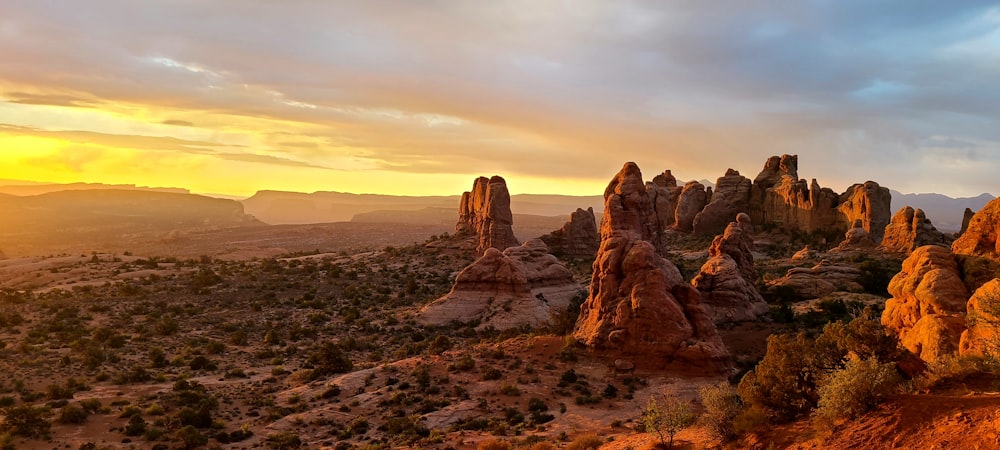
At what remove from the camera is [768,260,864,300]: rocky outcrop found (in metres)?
43.1

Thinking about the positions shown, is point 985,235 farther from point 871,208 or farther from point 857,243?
point 871,208

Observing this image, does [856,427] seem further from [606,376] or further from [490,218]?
[490,218]

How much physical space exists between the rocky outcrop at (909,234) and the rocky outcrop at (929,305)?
134 feet

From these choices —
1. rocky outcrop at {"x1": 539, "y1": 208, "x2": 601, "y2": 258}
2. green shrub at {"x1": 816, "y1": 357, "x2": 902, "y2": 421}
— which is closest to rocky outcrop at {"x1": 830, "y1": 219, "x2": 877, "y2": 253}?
rocky outcrop at {"x1": 539, "y1": 208, "x2": 601, "y2": 258}

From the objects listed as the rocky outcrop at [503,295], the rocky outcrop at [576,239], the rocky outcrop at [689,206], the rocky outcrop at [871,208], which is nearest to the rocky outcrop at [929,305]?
the rocky outcrop at [503,295]

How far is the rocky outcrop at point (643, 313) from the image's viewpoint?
27562 mm

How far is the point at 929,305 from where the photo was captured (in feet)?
57.4

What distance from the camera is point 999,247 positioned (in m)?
19.3

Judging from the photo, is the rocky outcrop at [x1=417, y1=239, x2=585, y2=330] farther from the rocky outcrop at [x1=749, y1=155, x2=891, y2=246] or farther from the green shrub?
the rocky outcrop at [x1=749, y1=155, x2=891, y2=246]

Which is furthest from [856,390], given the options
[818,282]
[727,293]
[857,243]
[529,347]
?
[857,243]

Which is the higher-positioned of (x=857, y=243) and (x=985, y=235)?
(x=985, y=235)

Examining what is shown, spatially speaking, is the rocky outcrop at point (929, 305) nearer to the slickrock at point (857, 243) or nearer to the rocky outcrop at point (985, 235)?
the rocky outcrop at point (985, 235)

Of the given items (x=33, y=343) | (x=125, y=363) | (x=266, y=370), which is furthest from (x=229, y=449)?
(x=33, y=343)

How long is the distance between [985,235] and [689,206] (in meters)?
69.0
